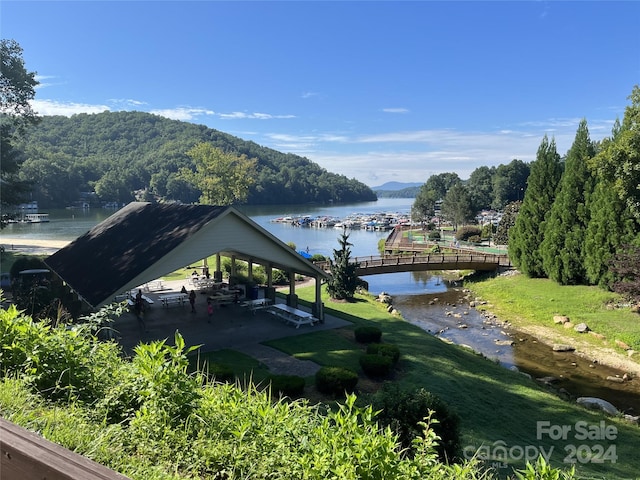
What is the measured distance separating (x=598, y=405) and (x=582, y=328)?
9.94 metres

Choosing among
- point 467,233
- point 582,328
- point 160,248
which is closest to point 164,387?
point 160,248

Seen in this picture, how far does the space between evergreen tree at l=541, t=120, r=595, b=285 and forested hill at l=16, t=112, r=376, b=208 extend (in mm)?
91580

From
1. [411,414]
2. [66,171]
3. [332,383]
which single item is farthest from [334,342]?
[66,171]

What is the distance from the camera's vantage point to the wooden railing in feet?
4.55

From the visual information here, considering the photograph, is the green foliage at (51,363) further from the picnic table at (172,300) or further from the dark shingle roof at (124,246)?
the picnic table at (172,300)

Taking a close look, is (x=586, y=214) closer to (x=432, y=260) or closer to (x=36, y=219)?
(x=432, y=260)

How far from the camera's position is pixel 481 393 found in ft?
42.5

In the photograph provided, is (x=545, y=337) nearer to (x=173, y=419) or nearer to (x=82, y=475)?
(x=173, y=419)

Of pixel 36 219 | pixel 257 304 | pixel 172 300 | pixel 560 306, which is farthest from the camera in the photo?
pixel 36 219

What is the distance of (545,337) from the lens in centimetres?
2356

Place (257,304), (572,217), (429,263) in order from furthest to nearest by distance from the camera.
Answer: (429,263) → (572,217) → (257,304)

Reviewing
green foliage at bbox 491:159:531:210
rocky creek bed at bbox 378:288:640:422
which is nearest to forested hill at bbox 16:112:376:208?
green foliage at bbox 491:159:531:210

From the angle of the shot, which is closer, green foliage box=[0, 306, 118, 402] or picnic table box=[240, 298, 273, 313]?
green foliage box=[0, 306, 118, 402]

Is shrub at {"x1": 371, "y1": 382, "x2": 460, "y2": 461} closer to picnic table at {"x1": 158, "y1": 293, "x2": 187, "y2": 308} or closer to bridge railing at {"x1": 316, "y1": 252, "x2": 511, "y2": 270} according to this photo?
picnic table at {"x1": 158, "y1": 293, "x2": 187, "y2": 308}
